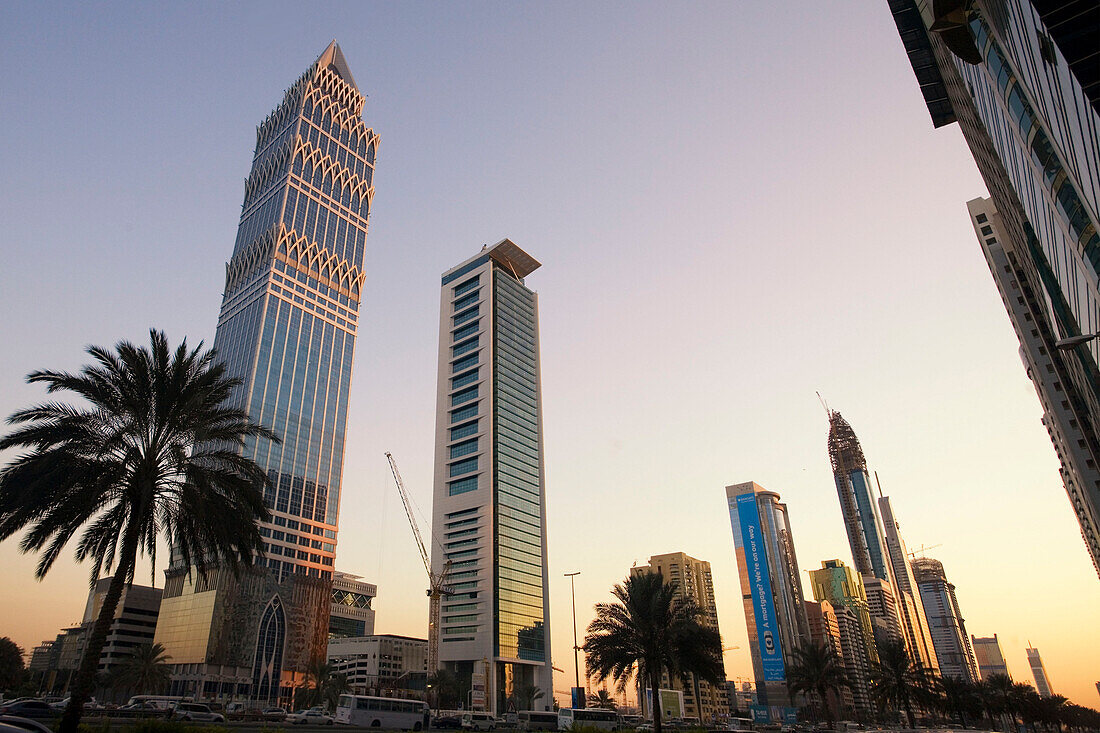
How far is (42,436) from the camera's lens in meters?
24.0

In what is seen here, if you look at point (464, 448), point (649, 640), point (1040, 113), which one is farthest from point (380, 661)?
point (1040, 113)

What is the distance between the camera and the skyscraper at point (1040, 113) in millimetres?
20641

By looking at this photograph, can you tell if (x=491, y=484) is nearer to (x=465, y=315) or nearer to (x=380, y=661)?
(x=465, y=315)

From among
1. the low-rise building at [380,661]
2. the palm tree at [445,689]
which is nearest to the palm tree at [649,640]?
the palm tree at [445,689]

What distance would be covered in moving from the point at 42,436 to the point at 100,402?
7.12ft

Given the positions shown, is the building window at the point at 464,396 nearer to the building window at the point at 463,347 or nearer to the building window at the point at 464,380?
the building window at the point at 464,380

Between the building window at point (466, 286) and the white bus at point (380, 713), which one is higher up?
the building window at point (466, 286)

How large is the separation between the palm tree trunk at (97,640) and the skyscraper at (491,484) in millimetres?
105830

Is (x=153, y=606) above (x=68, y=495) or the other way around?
above

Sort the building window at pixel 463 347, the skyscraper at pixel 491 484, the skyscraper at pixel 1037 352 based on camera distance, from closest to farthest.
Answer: the skyscraper at pixel 1037 352 → the skyscraper at pixel 491 484 → the building window at pixel 463 347

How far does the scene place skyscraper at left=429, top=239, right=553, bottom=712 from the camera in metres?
130

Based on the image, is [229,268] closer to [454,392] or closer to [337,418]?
[337,418]

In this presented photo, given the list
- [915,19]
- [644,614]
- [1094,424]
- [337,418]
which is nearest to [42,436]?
[644,614]

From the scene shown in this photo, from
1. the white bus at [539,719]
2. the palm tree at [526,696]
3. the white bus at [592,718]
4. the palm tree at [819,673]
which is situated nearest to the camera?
the white bus at [592,718]
